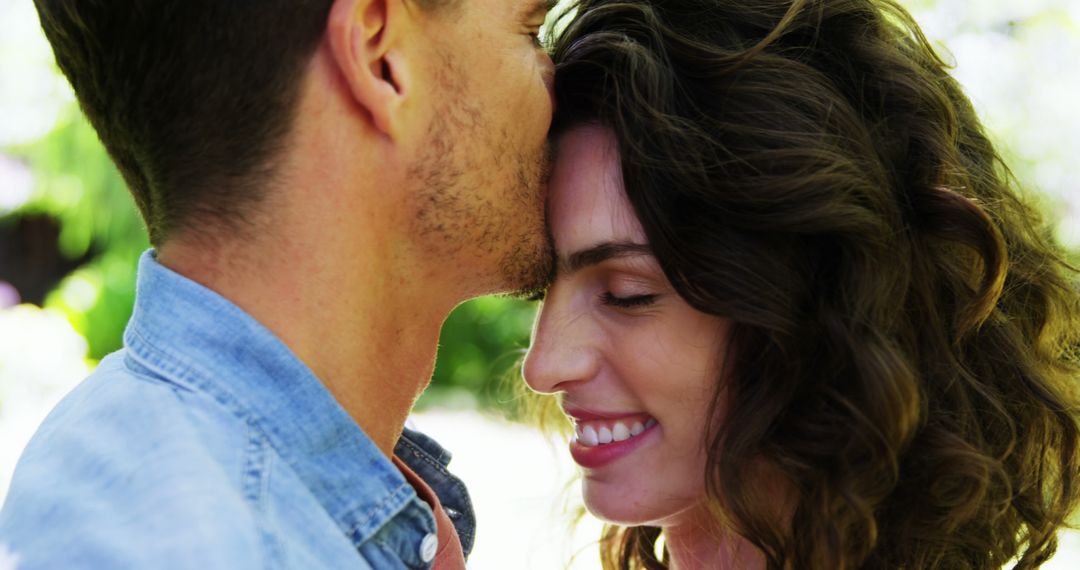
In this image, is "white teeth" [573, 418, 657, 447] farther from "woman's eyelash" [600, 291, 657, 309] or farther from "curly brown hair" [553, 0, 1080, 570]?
"woman's eyelash" [600, 291, 657, 309]

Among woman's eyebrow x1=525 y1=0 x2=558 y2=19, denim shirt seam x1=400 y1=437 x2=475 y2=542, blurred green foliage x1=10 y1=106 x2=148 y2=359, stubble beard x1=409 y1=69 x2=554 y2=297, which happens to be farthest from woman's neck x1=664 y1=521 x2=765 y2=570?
blurred green foliage x1=10 y1=106 x2=148 y2=359

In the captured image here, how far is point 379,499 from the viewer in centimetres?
184

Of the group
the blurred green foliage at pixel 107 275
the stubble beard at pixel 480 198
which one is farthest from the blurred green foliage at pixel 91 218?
the stubble beard at pixel 480 198

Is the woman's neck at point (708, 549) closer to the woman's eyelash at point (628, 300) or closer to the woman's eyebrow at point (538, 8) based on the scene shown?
the woman's eyelash at point (628, 300)

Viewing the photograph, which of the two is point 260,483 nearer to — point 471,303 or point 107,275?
point 107,275

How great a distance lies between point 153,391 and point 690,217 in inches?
42.4

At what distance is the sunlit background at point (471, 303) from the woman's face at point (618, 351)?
3.05 feet

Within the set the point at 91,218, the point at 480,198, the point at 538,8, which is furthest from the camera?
the point at 91,218

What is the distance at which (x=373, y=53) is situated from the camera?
1.88 metres

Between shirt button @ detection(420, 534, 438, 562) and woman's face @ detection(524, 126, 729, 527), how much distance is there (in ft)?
1.82

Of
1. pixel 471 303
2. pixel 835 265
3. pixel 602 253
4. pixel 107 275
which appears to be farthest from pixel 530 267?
pixel 471 303

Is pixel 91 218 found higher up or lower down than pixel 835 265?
higher up

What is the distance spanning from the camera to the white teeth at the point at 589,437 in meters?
2.44

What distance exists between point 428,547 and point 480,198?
624 millimetres
